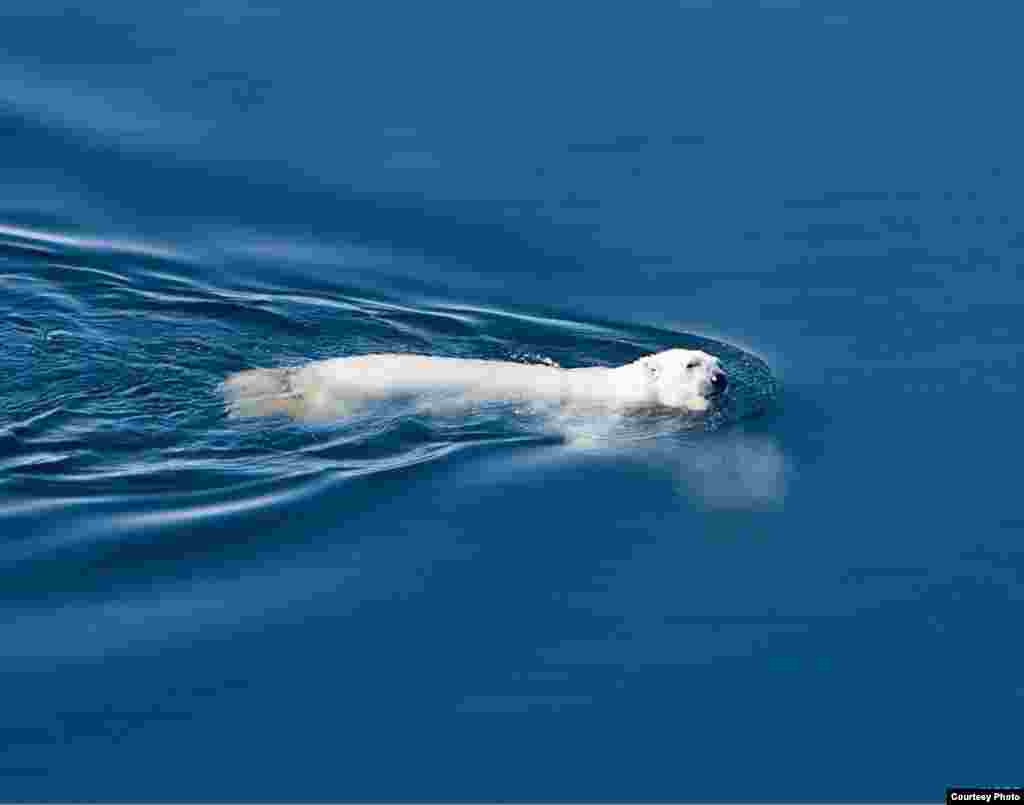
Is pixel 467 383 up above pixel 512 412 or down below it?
above

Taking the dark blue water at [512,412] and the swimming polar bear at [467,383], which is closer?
the dark blue water at [512,412]

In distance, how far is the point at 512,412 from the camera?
15.5 meters

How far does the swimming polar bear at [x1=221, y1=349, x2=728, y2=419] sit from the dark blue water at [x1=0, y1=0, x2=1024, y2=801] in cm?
26

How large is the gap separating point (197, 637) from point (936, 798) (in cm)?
486

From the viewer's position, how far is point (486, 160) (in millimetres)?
19172

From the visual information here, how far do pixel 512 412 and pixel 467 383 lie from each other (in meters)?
0.51

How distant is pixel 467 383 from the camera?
15.7 metres

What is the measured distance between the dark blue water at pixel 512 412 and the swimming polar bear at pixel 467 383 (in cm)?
26

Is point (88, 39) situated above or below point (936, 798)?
above

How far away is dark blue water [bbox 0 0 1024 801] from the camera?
37.4 ft

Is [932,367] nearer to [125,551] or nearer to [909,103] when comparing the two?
[909,103]

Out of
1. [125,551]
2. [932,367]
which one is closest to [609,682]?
[125,551]

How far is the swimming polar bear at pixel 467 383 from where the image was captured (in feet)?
50.3

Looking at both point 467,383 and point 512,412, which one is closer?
point 512,412
